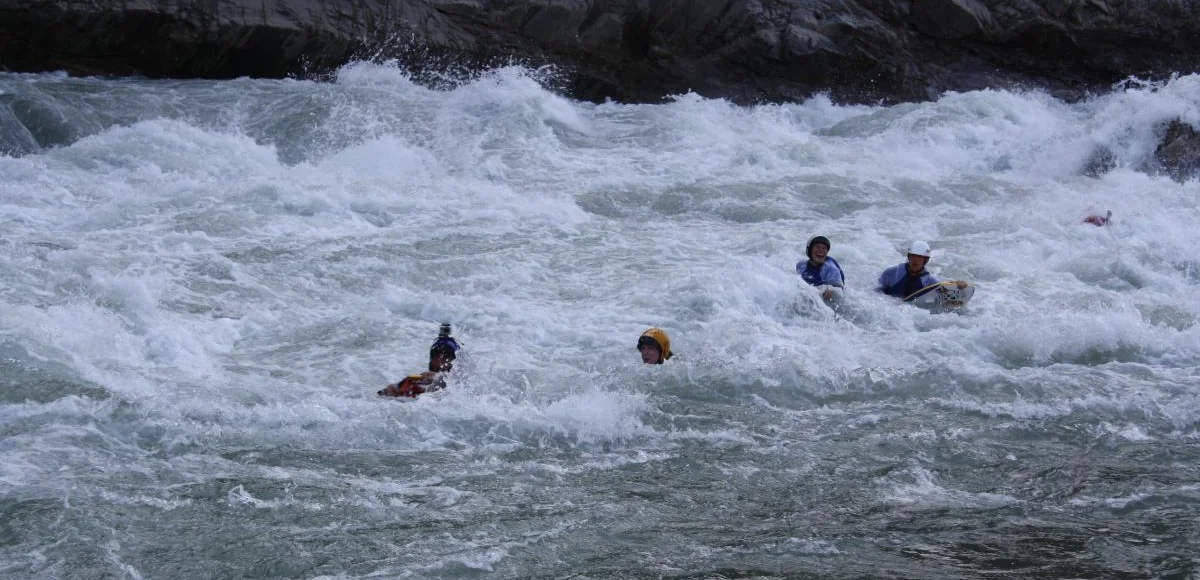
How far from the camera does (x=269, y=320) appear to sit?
9.25 metres

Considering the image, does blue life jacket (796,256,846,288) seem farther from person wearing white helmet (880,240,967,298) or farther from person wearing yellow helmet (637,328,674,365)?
person wearing yellow helmet (637,328,674,365)

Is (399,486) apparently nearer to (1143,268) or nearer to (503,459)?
(503,459)

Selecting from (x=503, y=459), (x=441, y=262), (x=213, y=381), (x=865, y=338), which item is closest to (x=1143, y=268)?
(x=865, y=338)

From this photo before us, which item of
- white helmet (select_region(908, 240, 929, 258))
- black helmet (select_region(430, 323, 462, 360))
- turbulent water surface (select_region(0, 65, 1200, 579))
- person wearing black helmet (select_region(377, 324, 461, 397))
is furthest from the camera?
white helmet (select_region(908, 240, 929, 258))

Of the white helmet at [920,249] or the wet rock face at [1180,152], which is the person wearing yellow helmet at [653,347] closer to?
the white helmet at [920,249]

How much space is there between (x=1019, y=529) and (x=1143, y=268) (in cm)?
636

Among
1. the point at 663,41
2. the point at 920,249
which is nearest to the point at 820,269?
the point at 920,249

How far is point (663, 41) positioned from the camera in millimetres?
19250

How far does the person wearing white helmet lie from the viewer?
10382 mm

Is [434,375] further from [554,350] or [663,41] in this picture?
[663,41]

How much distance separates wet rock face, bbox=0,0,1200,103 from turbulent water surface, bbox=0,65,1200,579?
596mm

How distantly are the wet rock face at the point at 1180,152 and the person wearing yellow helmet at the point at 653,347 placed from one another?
10.3m

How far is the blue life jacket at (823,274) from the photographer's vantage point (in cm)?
1030

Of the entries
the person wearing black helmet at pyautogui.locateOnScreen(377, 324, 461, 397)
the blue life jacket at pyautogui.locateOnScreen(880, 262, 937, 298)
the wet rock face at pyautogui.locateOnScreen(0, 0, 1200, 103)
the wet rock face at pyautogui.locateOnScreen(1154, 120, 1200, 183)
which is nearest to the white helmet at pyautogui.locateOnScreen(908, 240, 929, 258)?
the blue life jacket at pyautogui.locateOnScreen(880, 262, 937, 298)
